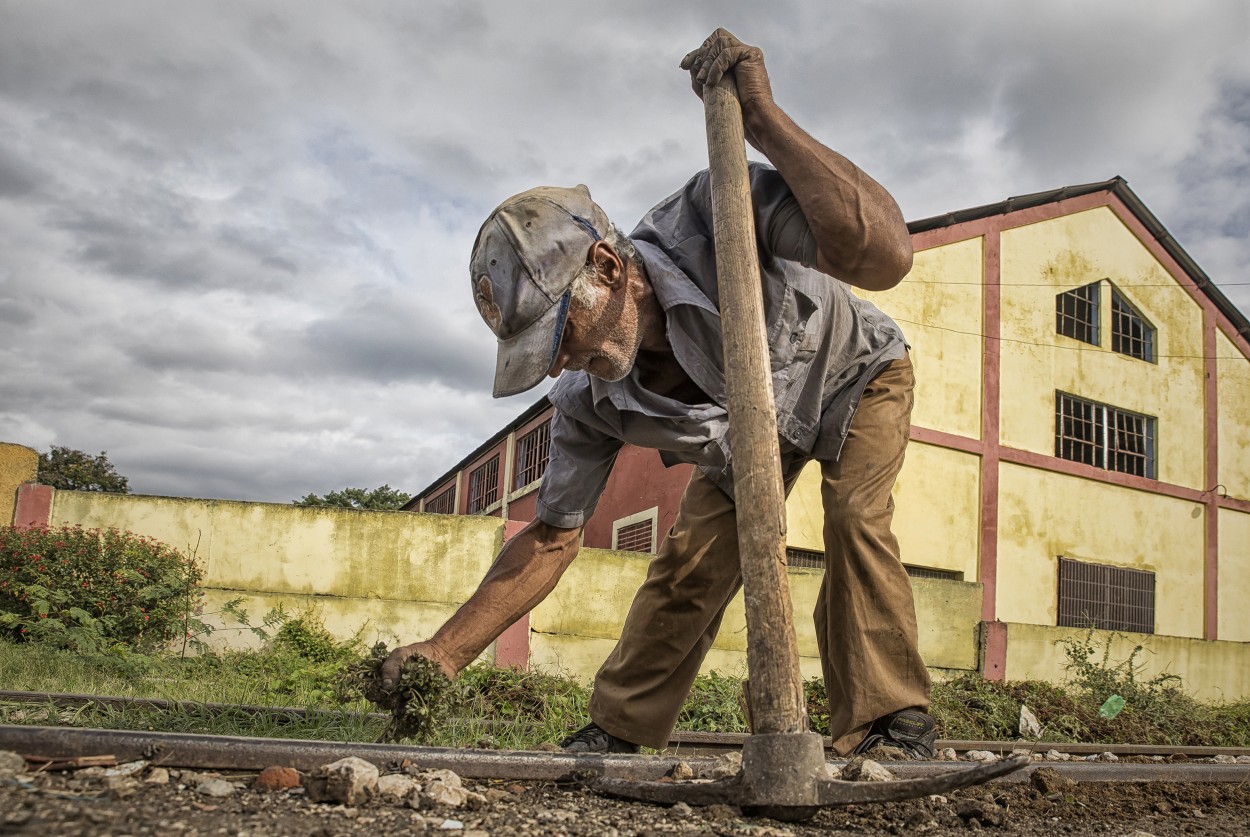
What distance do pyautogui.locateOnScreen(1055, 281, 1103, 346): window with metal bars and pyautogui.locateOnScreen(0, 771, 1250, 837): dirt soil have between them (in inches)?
591

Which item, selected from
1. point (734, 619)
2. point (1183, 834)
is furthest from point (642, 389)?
point (734, 619)

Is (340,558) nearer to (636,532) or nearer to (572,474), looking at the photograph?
(636,532)

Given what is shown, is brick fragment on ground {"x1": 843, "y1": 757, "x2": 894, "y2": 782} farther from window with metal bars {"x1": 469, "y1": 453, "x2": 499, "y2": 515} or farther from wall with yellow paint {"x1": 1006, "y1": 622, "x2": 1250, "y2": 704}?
window with metal bars {"x1": 469, "y1": 453, "x2": 499, "y2": 515}

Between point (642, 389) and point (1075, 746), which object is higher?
point (642, 389)

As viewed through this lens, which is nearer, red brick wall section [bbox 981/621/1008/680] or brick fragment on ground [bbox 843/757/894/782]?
brick fragment on ground [bbox 843/757/894/782]

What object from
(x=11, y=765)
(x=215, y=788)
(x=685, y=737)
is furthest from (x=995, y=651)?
(x=11, y=765)

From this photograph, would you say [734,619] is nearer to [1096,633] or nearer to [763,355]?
[1096,633]

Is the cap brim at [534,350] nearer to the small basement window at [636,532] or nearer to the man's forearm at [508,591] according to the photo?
the man's forearm at [508,591]

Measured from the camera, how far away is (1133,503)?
16.4 metres

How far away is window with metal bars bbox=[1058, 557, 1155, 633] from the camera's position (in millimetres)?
15109

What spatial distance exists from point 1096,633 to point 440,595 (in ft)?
30.2

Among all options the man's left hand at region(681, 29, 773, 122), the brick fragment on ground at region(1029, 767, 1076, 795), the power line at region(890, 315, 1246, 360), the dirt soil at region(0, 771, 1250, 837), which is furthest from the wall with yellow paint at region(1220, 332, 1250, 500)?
the man's left hand at region(681, 29, 773, 122)

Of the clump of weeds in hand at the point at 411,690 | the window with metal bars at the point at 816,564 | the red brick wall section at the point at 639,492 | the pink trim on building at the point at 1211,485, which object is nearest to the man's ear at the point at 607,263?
the clump of weeds in hand at the point at 411,690

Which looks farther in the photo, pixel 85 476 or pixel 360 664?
pixel 85 476
